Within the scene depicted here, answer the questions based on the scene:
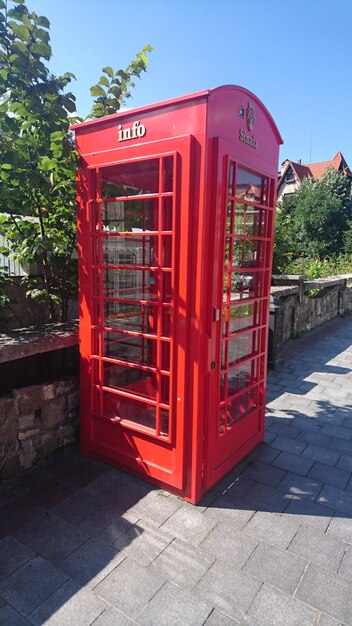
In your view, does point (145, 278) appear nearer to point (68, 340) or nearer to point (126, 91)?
point (68, 340)

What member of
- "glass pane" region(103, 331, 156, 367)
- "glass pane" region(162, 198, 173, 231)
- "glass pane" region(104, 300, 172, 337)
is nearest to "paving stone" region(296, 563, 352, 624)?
"glass pane" region(103, 331, 156, 367)

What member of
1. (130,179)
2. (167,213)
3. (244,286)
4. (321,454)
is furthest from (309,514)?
(130,179)

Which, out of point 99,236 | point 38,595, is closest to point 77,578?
point 38,595

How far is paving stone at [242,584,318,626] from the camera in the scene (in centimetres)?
186

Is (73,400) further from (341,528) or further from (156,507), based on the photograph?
(341,528)

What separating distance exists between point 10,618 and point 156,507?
1.08 metres

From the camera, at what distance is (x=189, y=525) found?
253 centimetres

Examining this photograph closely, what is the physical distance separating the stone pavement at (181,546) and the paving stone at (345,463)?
0.02m

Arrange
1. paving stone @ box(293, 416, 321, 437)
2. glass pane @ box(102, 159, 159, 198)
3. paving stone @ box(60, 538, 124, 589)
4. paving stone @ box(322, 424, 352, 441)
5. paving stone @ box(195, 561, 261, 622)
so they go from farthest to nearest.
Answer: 1. paving stone @ box(293, 416, 321, 437)
2. paving stone @ box(322, 424, 352, 441)
3. glass pane @ box(102, 159, 159, 198)
4. paving stone @ box(60, 538, 124, 589)
5. paving stone @ box(195, 561, 261, 622)

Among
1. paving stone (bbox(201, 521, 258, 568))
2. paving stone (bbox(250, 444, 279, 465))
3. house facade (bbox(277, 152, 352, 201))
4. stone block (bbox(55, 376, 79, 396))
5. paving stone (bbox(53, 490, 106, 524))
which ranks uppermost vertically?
house facade (bbox(277, 152, 352, 201))

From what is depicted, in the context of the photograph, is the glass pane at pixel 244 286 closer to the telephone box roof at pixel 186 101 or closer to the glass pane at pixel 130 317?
the glass pane at pixel 130 317

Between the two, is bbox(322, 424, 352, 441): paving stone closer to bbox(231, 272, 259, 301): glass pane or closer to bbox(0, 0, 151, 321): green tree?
bbox(231, 272, 259, 301): glass pane

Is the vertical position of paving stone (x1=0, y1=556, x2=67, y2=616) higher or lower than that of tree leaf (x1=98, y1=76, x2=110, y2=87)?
lower

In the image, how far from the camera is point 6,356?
287 cm
